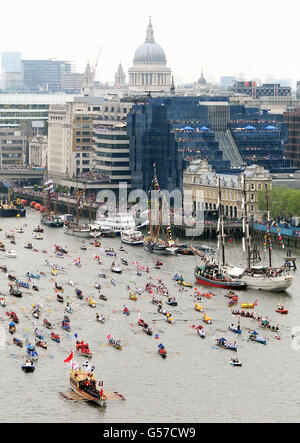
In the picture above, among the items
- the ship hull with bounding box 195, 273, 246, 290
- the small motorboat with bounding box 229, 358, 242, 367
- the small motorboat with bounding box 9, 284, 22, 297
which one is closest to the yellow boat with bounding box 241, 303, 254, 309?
the ship hull with bounding box 195, 273, 246, 290

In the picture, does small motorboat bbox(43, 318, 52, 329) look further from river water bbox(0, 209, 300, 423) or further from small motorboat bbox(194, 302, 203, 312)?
small motorboat bbox(194, 302, 203, 312)

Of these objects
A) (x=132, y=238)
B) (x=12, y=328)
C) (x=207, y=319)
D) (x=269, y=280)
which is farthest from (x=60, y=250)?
(x=12, y=328)

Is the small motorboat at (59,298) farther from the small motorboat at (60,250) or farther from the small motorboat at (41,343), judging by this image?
the small motorboat at (60,250)

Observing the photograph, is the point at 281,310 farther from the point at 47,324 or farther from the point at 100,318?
the point at 47,324

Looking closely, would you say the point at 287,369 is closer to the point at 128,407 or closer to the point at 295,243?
the point at 128,407

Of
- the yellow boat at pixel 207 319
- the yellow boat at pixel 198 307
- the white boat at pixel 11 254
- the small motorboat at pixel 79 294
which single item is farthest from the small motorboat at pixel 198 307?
the white boat at pixel 11 254
